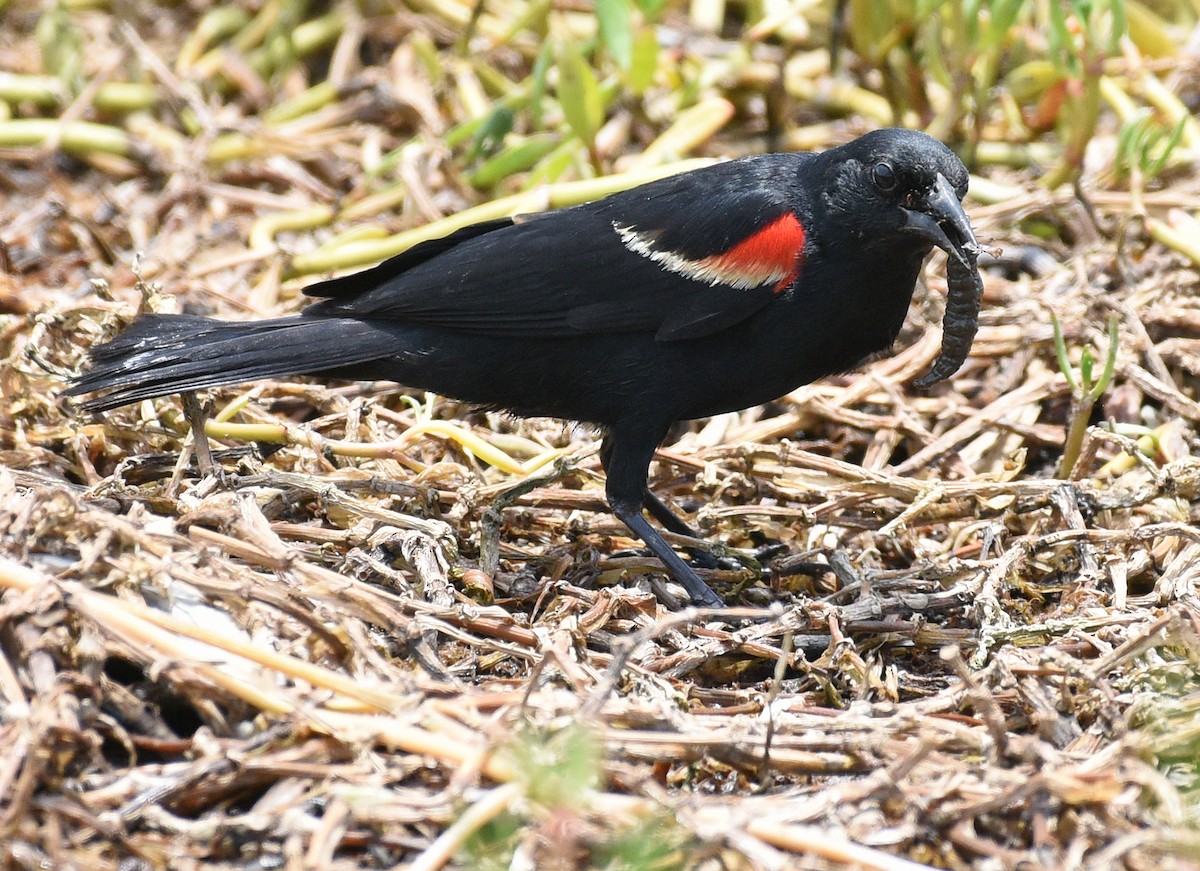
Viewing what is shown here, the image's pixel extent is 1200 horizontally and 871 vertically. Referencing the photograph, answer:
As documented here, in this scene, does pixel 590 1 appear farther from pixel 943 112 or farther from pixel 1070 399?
pixel 1070 399

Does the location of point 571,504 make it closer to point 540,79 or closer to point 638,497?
point 638,497

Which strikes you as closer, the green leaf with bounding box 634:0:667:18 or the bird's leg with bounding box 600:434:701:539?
the bird's leg with bounding box 600:434:701:539

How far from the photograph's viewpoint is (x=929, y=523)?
13.5 ft

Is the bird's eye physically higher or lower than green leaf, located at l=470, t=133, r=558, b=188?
higher

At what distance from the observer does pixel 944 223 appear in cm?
352

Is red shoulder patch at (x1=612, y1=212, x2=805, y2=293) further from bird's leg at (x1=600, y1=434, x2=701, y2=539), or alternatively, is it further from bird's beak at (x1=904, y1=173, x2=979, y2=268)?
bird's leg at (x1=600, y1=434, x2=701, y2=539)

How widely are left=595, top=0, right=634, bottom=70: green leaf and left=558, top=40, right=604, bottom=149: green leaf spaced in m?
0.27

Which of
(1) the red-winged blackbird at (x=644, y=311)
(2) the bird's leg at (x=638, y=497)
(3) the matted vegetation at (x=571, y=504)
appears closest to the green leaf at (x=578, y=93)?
(3) the matted vegetation at (x=571, y=504)

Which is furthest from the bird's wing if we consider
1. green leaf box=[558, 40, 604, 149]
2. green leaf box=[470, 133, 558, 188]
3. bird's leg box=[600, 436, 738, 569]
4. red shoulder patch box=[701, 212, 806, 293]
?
green leaf box=[470, 133, 558, 188]

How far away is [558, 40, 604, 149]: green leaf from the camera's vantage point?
16.0 feet

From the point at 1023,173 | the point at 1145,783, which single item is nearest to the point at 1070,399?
the point at 1023,173

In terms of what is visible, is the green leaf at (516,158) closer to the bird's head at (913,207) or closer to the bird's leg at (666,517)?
the bird's leg at (666,517)

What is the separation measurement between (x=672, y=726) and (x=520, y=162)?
3101mm

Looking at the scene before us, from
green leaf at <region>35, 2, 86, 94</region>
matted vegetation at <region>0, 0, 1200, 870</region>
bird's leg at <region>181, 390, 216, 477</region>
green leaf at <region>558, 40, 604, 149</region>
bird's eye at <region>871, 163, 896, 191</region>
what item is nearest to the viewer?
matted vegetation at <region>0, 0, 1200, 870</region>
